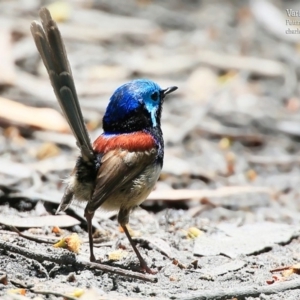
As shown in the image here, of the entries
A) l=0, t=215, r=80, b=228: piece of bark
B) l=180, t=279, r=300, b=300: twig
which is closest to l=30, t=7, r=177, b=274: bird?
l=0, t=215, r=80, b=228: piece of bark

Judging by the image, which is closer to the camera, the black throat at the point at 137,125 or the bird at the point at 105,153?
the bird at the point at 105,153

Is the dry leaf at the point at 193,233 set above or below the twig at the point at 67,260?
below

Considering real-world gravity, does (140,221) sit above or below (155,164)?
below

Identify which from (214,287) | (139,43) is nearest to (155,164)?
(214,287)

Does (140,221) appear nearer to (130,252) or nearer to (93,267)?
(130,252)

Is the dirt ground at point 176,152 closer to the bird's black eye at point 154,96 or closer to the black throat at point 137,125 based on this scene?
the black throat at point 137,125

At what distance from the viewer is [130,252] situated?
4699mm

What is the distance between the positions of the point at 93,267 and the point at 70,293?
16.4 inches

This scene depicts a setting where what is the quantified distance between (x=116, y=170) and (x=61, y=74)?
2.20 feet

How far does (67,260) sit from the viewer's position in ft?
13.5

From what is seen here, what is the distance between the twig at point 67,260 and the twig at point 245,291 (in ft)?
1.29

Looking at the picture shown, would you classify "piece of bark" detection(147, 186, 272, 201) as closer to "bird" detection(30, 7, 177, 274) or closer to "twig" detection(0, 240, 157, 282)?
"bird" detection(30, 7, 177, 274)

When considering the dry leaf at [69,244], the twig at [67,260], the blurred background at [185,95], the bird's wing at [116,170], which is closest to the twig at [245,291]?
the twig at [67,260]

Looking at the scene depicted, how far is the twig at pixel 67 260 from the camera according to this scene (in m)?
4.03
